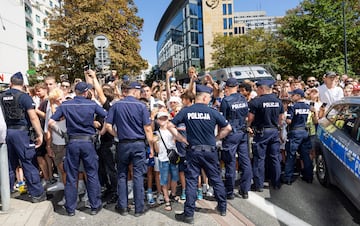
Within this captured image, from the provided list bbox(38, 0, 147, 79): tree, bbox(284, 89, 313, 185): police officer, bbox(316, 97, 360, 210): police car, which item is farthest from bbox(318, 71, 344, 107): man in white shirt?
bbox(38, 0, 147, 79): tree

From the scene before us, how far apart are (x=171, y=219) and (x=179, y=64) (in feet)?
215

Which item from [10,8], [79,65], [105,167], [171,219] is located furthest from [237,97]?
[10,8]

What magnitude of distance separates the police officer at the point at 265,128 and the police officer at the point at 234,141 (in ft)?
1.01

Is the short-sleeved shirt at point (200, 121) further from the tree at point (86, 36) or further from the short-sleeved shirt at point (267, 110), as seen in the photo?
the tree at point (86, 36)

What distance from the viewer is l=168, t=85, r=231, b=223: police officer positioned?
414 centimetres

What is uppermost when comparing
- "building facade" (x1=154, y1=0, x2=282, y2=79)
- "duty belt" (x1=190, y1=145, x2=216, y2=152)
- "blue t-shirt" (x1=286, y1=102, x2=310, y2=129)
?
"building facade" (x1=154, y1=0, x2=282, y2=79)

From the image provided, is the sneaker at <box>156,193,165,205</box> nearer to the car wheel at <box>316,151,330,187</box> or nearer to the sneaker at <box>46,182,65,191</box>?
the sneaker at <box>46,182,65,191</box>

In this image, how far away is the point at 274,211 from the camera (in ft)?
14.7

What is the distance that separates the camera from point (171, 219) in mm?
4316

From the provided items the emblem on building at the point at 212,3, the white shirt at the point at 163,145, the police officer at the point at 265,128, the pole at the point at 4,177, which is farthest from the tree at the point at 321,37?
the emblem on building at the point at 212,3

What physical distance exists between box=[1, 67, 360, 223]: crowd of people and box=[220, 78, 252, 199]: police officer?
0.02 m

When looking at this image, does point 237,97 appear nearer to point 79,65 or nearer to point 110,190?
point 110,190

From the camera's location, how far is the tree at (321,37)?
22469 millimetres

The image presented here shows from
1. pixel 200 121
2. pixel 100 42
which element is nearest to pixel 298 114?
pixel 200 121
